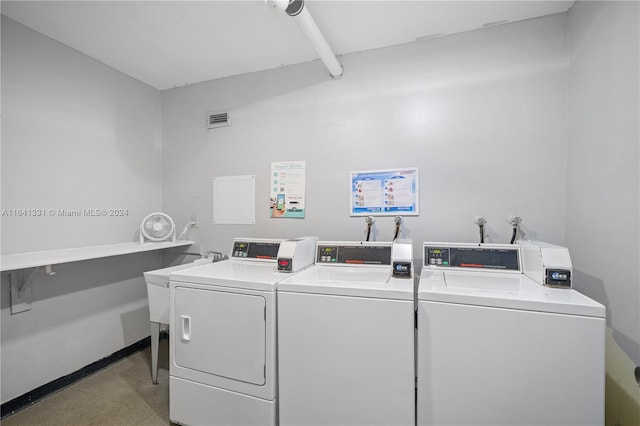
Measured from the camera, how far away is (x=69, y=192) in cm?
213

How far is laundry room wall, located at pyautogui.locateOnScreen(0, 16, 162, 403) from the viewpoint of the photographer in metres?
1.83

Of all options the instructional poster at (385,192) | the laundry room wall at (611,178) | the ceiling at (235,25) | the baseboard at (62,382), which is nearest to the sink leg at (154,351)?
the baseboard at (62,382)

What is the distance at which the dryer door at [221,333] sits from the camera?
1420 mm

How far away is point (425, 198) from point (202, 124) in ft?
7.25

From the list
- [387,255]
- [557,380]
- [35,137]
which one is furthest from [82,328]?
[557,380]

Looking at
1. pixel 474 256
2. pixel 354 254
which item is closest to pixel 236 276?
pixel 354 254

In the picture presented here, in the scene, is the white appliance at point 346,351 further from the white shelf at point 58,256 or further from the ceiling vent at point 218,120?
the ceiling vent at point 218,120

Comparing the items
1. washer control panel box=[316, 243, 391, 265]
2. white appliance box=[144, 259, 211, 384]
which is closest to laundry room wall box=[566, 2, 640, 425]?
washer control panel box=[316, 243, 391, 265]

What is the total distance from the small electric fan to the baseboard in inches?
40.2

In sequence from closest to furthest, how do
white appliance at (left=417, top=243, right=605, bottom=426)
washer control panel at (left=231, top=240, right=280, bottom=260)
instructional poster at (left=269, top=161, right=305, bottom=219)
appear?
white appliance at (left=417, top=243, right=605, bottom=426) → washer control panel at (left=231, top=240, right=280, bottom=260) → instructional poster at (left=269, top=161, right=305, bottom=219)

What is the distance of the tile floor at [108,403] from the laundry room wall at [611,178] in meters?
2.53

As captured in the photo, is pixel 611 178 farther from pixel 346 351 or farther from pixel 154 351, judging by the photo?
pixel 154 351

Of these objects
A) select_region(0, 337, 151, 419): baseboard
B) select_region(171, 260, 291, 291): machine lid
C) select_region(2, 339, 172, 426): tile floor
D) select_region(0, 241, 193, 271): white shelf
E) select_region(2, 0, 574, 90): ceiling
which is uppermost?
select_region(2, 0, 574, 90): ceiling

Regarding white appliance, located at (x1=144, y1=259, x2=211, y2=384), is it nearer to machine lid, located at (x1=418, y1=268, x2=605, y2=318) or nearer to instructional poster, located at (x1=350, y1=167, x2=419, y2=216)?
instructional poster, located at (x1=350, y1=167, x2=419, y2=216)
